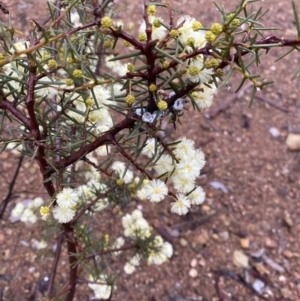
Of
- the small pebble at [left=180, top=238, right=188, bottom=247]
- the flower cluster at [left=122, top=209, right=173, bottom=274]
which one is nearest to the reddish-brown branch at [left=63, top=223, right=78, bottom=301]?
the flower cluster at [left=122, top=209, right=173, bottom=274]

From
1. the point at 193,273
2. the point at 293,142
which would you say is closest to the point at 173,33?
the point at 193,273

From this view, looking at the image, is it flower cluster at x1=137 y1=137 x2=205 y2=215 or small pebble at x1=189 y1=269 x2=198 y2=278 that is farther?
small pebble at x1=189 y1=269 x2=198 y2=278

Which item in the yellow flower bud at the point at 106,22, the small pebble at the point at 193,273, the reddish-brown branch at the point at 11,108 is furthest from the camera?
the small pebble at the point at 193,273

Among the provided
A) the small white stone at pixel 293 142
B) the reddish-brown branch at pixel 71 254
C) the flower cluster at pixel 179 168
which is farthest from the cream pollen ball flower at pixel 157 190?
the small white stone at pixel 293 142

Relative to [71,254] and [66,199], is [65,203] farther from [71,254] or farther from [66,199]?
[71,254]

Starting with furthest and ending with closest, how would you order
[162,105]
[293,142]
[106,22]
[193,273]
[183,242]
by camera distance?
[293,142] → [183,242] → [193,273] → [162,105] → [106,22]

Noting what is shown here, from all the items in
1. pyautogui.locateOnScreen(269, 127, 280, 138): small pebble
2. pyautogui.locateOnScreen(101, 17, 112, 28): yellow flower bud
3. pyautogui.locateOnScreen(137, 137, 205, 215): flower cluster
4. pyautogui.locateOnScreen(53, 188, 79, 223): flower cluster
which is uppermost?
pyautogui.locateOnScreen(269, 127, 280, 138): small pebble

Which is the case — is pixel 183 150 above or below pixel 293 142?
below

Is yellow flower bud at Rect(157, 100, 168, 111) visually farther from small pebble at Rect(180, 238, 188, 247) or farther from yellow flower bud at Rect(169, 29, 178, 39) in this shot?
small pebble at Rect(180, 238, 188, 247)

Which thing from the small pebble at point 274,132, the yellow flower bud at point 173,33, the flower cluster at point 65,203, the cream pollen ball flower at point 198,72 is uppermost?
the small pebble at point 274,132

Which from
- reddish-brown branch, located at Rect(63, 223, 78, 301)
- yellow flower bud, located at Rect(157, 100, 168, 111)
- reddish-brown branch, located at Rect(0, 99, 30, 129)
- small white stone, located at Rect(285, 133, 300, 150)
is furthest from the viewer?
Answer: small white stone, located at Rect(285, 133, 300, 150)

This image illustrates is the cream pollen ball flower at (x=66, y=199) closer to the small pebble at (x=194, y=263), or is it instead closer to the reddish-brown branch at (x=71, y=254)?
the reddish-brown branch at (x=71, y=254)
